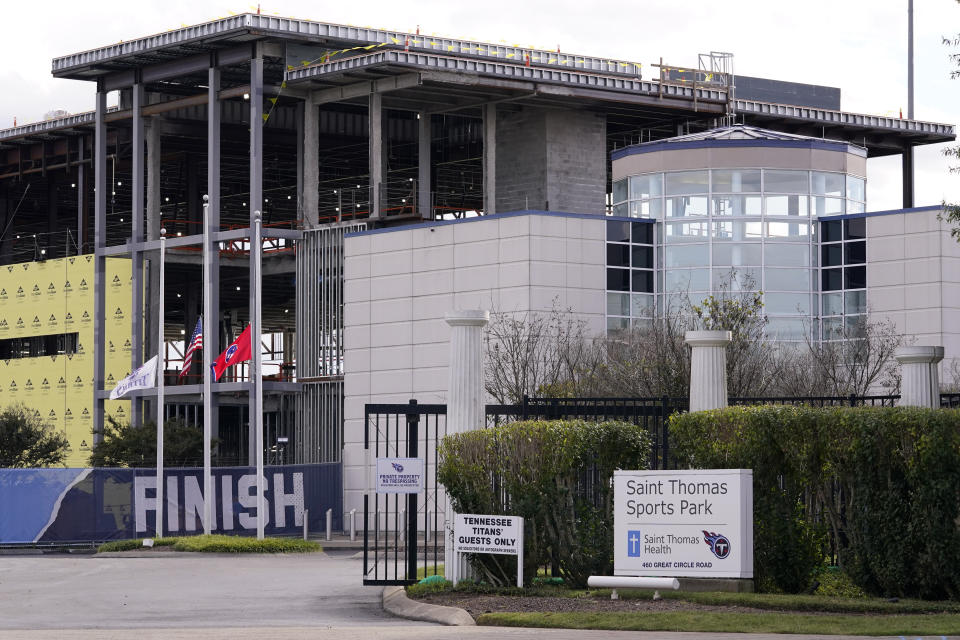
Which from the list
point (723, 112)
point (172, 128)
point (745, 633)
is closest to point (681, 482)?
point (745, 633)

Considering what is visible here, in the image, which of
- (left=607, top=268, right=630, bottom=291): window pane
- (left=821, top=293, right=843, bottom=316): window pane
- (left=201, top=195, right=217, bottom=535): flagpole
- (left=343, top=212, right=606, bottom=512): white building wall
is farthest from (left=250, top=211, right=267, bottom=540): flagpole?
(left=821, top=293, right=843, bottom=316): window pane

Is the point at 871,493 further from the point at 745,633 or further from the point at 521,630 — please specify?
the point at 521,630

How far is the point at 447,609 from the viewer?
2127 centimetres

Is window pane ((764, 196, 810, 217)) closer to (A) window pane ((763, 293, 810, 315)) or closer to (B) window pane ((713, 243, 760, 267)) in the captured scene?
(B) window pane ((713, 243, 760, 267))

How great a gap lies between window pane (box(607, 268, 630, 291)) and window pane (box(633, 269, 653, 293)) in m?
0.34

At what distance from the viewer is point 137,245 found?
226 ft

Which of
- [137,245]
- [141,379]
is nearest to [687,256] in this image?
[141,379]

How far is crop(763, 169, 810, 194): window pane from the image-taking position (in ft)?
190

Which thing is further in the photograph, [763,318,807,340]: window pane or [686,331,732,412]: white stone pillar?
[763,318,807,340]: window pane

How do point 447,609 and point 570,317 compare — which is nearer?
point 447,609

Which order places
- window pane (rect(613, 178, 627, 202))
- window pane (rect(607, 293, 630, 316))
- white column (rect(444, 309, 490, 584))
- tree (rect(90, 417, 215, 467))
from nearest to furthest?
white column (rect(444, 309, 490, 584)) < window pane (rect(607, 293, 630, 316)) < tree (rect(90, 417, 215, 467)) < window pane (rect(613, 178, 627, 202))

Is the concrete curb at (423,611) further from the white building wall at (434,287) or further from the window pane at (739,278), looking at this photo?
the window pane at (739,278)

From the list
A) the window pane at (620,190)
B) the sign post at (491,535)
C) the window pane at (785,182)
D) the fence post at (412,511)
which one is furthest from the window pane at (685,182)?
the sign post at (491,535)

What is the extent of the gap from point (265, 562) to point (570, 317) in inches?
895
